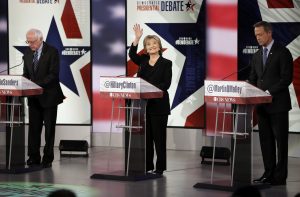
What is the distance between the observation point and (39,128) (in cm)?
1078

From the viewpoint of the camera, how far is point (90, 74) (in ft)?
42.9

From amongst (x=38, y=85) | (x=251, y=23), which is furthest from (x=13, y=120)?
(x=251, y=23)

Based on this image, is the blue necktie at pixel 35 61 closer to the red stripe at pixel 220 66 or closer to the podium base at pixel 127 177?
the podium base at pixel 127 177

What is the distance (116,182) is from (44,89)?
73.6 inches

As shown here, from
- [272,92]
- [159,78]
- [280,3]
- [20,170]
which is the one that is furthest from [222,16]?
[20,170]

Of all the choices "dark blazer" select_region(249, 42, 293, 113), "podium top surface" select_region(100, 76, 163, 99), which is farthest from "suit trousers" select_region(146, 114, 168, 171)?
"dark blazer" select_region(249, 42, 293, 113)

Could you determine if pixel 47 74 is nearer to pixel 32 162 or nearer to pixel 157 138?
pixel 32 162

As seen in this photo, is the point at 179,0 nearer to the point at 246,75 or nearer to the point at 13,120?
the point at 246,75

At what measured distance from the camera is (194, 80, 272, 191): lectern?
8625 millimetres

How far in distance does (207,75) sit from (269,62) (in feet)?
11.4

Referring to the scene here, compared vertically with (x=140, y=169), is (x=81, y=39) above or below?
above

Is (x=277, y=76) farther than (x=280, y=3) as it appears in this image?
No

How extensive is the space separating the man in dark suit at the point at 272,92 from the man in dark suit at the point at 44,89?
9.00ft

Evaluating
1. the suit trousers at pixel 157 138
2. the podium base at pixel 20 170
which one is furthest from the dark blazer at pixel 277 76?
the podium base at pixel 20 170
